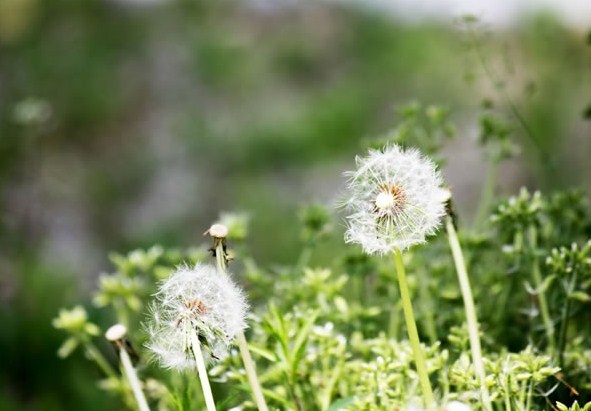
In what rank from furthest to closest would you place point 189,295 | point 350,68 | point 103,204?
point 350,68 < point 103,204 < point 189,295

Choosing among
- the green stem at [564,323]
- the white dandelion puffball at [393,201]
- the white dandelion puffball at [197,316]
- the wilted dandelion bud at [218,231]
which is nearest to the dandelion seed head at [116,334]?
the white dandelion puffball at [197,316]

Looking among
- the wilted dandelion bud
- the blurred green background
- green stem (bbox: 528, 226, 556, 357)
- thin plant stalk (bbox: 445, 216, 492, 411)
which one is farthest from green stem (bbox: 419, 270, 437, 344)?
the blurred green background

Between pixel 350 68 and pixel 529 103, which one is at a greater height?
pixel 350 68

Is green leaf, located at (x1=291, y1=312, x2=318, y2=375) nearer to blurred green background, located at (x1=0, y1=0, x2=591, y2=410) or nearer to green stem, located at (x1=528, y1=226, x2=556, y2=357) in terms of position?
green stem, located at (x1=528, y1=226, x2=556, y2=357)

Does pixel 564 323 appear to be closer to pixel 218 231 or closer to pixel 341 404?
pixel 341 404

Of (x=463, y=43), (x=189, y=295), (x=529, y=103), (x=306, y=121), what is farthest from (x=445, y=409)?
(x=306, y=121)

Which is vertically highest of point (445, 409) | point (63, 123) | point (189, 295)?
point (63, 123)

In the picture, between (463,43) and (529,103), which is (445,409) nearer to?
(463,43)
